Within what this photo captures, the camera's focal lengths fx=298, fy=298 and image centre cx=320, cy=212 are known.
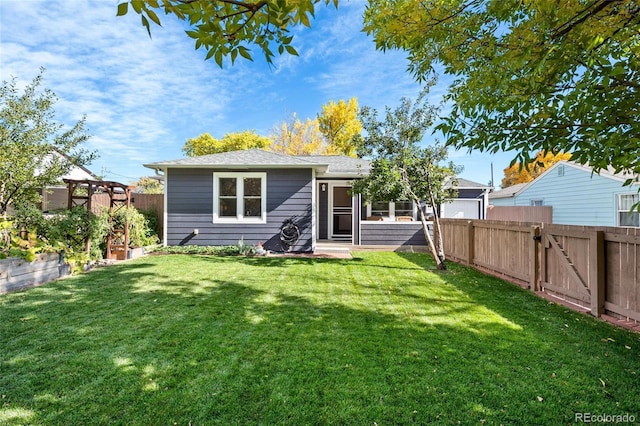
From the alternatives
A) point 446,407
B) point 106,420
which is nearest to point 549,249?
point 446,407

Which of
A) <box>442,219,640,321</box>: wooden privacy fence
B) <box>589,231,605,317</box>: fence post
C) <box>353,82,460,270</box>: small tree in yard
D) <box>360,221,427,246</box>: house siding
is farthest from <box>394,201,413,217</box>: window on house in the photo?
<box>589,231,605,317</box>: fence post

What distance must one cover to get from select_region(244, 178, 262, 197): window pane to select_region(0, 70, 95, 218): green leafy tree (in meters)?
4.51

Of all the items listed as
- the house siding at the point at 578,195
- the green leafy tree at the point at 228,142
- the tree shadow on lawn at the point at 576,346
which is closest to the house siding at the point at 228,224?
the tree shadow on lawn at the point at 576,346

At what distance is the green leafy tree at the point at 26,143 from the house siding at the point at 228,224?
295cm

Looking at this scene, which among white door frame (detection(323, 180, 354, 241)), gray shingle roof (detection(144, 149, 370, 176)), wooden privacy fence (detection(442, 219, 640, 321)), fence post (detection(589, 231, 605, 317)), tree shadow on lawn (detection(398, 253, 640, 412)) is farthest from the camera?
white door frame (detection(323, 180, 354, 241))

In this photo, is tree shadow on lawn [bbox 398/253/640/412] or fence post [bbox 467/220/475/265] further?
fence post [bbox 467/220/475/265]

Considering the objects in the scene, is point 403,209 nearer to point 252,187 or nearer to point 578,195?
point 252,187

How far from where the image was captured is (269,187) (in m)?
9.38

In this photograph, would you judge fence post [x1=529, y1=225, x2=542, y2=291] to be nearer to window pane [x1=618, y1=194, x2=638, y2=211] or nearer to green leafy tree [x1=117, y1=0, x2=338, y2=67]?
green leafy tree [x1=117, y1=0, x2=338, y2=67]

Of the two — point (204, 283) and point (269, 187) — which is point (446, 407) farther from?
point (269, 187)

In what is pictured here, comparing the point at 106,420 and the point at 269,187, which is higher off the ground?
the point at 269,187

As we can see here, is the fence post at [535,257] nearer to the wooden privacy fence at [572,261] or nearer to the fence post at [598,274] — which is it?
the wooden privacy fence at [572,261]

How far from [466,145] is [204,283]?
491cm

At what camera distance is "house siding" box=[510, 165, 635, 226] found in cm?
1141
